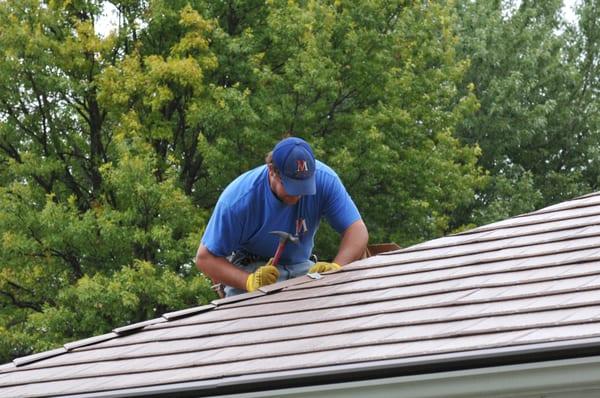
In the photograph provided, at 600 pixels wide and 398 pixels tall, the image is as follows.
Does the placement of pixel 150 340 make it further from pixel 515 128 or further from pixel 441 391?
pixel 515 128

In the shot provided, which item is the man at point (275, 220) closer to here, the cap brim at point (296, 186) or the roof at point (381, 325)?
the cap brim at point (296, 186)

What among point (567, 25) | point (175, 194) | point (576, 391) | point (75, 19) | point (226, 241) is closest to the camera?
point (576, 391)

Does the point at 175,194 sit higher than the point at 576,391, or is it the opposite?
the point at 175,194

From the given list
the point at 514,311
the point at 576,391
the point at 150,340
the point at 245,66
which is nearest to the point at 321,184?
the point at 150,340

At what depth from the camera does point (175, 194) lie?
22.2m

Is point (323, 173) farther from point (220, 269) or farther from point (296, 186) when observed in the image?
point (220, 269)

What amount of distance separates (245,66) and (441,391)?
66.0 feet

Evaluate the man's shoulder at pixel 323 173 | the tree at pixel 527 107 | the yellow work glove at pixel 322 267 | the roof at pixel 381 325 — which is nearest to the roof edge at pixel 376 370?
the roof at pixel 381 325

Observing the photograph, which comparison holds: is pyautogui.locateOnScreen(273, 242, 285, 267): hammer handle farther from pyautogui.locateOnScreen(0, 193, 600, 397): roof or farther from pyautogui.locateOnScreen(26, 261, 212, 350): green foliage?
pyautogui.locateOnScreen(26, 261, 212, 350): green foliage

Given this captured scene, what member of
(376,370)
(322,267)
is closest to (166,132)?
(322,267)

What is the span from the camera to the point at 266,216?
7113 mm

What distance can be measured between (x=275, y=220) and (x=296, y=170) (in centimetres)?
44

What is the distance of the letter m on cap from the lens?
22.3 ft

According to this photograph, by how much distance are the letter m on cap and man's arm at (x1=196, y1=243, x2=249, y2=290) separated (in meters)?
0.72
